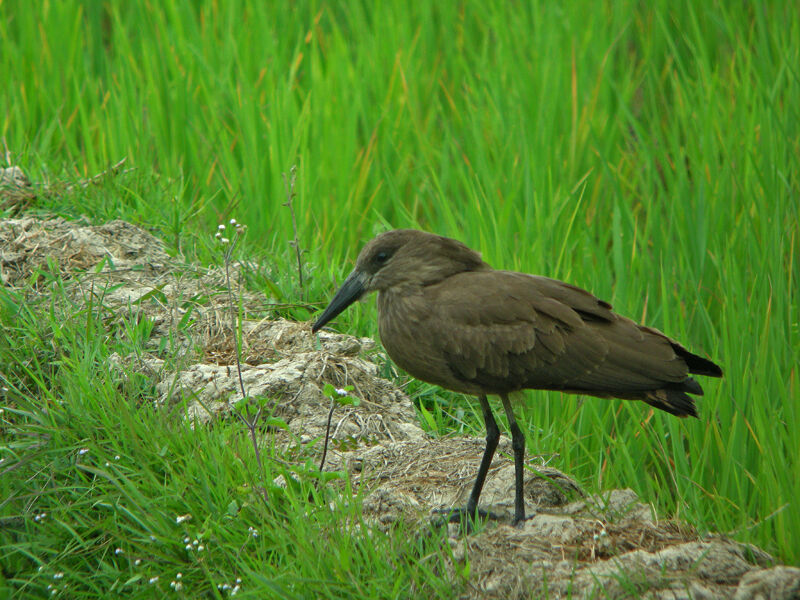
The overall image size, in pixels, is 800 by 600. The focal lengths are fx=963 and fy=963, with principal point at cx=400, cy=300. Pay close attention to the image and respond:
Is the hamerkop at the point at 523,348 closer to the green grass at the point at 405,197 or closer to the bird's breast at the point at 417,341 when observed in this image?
the bird's breast at the point at 417,341

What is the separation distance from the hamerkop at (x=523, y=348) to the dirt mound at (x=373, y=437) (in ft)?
0.78

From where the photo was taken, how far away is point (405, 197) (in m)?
5.63

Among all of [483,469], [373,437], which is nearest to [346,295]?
[373,437]

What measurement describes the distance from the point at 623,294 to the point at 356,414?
1.42 metres

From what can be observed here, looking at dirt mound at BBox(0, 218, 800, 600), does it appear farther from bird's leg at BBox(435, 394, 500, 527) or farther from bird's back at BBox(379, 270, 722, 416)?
bird's back at BBox(379, 270, 722, 416)

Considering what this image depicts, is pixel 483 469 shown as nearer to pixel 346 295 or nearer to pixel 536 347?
pixel 536 347

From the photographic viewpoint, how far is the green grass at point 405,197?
Result: 3297mm

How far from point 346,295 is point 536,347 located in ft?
2.61

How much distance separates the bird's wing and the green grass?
0.51m

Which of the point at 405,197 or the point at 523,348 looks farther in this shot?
the point at 405,197

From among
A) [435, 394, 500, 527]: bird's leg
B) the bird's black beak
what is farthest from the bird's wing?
the bird's black beak

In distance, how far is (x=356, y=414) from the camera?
3887mm

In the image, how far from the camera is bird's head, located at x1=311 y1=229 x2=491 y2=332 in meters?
3.66

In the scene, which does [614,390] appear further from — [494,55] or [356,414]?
[494,55]
